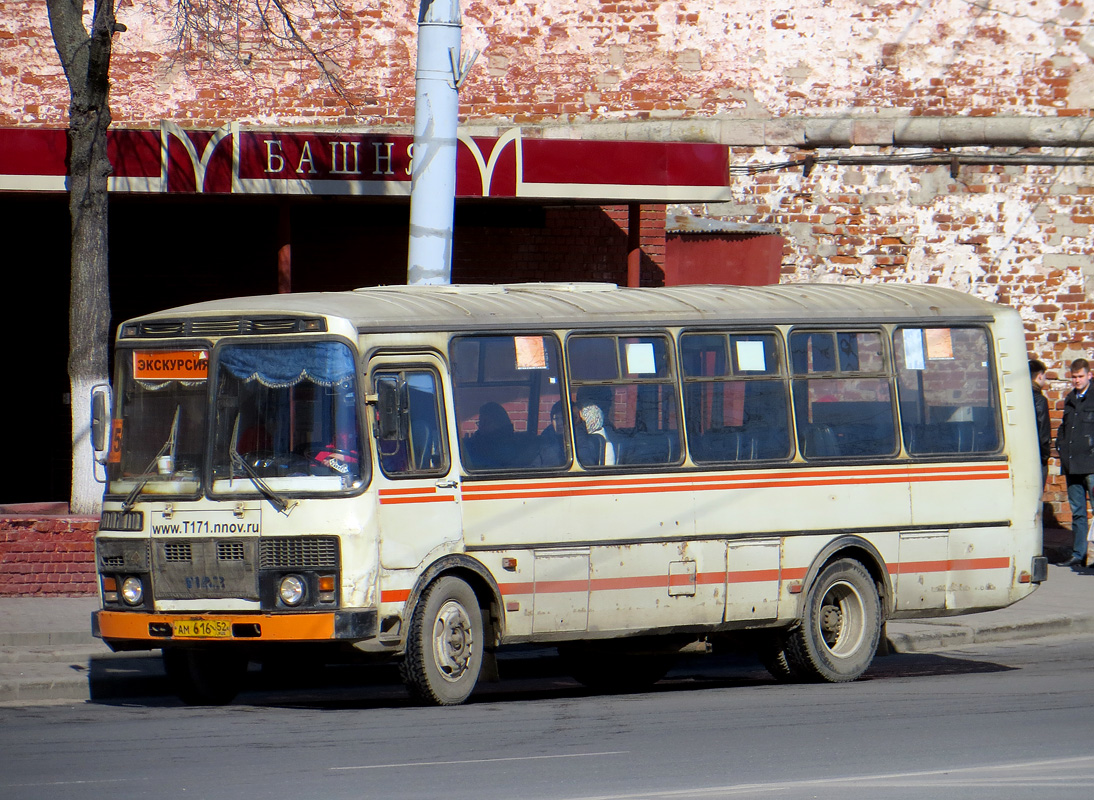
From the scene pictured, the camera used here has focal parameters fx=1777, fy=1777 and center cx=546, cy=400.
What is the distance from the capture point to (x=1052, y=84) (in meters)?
21.6

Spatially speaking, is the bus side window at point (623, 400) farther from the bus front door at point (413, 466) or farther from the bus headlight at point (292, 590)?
the bus headlight at point (292, 590)

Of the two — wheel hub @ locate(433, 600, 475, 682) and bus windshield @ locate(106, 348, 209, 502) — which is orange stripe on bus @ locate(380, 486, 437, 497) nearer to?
Answer: wheel hub @ locate(433, 600, 475, 682)

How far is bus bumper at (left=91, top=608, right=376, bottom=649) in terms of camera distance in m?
9.90

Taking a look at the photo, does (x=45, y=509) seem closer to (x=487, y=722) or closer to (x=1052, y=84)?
(x=487, y=722)

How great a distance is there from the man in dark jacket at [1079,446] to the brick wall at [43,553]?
10014mm

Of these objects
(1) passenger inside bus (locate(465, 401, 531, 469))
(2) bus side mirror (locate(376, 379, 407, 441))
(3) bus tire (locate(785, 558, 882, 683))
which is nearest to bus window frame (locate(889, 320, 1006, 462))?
(3) bus tire (locate(785, 558, 882, 683))

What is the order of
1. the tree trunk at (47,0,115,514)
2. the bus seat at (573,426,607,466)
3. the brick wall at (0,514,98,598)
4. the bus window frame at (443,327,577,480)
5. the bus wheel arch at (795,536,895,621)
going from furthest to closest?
the tree trunk at (47,0,115,514) < the brick wall at (0,514,98,598) < the bus wheel arch at (795,536,895,621) < the bus seat at (573,426,607,466) < the bus window frame at (443,327,577,480)

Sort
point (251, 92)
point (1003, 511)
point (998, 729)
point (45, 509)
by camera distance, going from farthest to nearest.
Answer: point (251, 92), point (45, 509), point (1003, 511), point (998, 729)

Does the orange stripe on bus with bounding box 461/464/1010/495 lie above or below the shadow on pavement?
above

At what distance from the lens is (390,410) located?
10289mm

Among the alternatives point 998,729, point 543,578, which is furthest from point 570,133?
point 998,729

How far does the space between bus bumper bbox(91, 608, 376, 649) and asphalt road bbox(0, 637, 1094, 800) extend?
0.47 metres

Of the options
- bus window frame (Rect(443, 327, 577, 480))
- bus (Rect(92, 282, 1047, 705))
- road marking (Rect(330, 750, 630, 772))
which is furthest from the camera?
bus window frame (Rect(443, 327, 577, 480))

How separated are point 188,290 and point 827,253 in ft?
25.5
